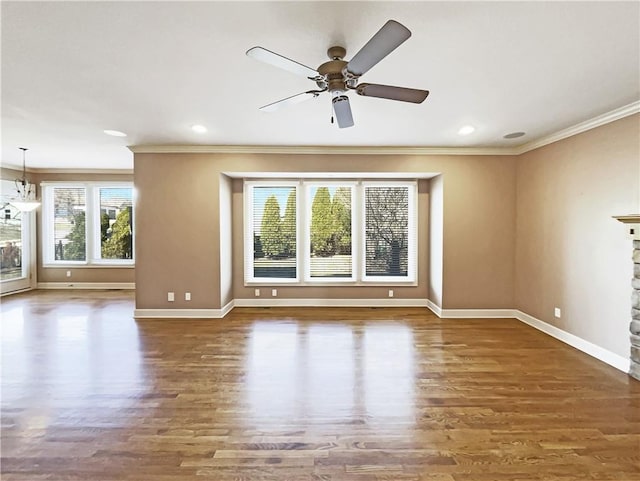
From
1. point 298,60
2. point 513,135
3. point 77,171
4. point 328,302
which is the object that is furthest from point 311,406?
point 77,171

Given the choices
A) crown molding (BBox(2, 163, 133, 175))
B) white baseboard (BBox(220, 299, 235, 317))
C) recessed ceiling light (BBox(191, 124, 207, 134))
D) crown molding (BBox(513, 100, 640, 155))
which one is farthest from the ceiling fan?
crown molding (BBox(2, 163, 133, 175))

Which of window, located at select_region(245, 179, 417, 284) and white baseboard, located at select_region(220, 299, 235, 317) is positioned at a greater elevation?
window, located at select_region(245, 179, 417, 284)

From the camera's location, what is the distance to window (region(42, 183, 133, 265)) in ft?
24.9

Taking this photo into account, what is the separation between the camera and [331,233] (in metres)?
6.07

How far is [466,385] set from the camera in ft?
9.90

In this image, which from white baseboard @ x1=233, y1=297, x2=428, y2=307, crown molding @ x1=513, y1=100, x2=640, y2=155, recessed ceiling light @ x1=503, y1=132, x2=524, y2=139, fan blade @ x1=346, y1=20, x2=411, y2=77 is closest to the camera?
fan blade @ x1=346, y1=20, x2=411, y2=77

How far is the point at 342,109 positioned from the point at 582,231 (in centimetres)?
341

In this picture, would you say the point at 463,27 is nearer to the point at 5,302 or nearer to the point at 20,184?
the point at 5,302

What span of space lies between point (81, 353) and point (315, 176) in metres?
4.16

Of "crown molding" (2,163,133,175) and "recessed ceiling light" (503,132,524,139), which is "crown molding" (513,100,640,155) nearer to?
"recessed ceiling light" (503,132,524,139)

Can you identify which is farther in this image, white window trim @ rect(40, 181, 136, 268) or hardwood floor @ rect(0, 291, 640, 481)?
white window trim @ rect(40, 181, 136, 268)

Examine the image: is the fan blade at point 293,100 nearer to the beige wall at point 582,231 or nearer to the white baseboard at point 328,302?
the beige wall at point 582,231

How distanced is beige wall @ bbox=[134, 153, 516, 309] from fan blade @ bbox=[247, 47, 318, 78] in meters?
3.02

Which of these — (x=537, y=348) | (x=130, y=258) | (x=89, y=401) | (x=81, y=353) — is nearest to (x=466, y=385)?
(x=537, y=348)
